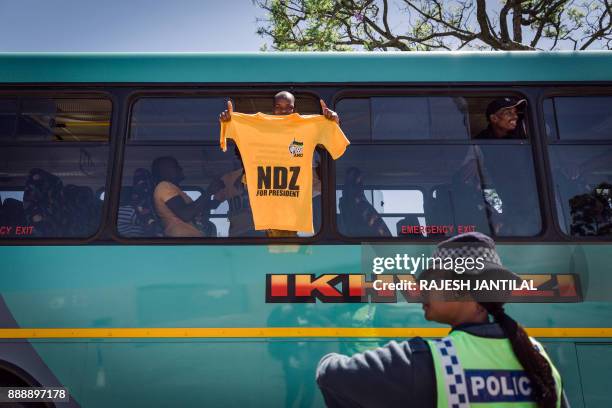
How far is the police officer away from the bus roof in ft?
8.59

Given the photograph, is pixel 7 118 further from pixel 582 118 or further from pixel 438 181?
pixel 582 118

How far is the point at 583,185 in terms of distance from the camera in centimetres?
379

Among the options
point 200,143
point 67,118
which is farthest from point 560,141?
point 67,118

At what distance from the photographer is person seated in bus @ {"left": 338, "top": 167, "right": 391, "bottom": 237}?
12.0ft

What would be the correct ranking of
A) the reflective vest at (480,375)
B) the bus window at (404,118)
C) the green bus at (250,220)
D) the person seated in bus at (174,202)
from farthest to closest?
the bus window at (404,118) → the person seated in bus at (174,202) → the green bus at (250,220) → the reflective vest at (480,375)

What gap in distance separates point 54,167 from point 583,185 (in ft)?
13.3

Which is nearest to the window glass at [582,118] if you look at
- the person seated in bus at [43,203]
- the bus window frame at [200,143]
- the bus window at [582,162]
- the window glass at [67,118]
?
the bus window at [582,162]

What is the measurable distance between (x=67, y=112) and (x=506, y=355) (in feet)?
12.1

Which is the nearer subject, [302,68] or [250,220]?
[250,220]

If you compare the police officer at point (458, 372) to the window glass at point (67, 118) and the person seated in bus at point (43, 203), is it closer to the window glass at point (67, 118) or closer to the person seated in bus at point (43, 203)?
the person seated in bus at point (43, 203)

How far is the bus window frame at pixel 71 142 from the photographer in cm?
363

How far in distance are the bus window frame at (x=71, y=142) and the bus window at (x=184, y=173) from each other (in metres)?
0.12

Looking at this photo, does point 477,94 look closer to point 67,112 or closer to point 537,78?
point 537,78

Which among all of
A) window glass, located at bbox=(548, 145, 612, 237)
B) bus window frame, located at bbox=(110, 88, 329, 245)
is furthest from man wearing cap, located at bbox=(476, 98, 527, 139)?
bus window frame, located at bbox=(110, 88, 329, 245)
